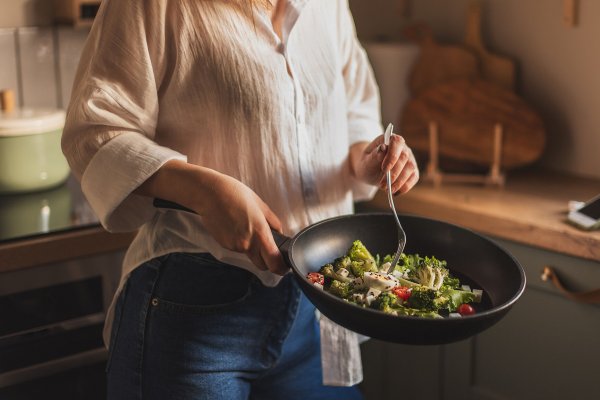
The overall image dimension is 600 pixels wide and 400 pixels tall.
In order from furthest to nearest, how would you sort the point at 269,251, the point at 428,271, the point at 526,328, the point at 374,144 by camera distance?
the point at 526,328
the point at 374,144
the point at 428,271
the point at 269,251

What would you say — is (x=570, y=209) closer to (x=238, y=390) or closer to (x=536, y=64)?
(x=536, y=64)

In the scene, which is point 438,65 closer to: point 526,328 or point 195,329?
point 526,328

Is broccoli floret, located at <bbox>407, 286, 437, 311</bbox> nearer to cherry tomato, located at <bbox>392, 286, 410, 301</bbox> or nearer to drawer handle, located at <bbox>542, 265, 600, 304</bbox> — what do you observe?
cherry tomato, located at <bbox>392, 286, 410, 301</bbox>

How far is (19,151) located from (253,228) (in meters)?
0.82

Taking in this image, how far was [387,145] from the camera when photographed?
3.65 feet

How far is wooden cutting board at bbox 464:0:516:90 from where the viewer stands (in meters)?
1.92

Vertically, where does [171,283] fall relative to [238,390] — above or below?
above

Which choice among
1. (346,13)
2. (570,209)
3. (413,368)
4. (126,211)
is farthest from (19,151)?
(570,209)

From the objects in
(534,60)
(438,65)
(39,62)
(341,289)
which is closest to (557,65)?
(534,60)

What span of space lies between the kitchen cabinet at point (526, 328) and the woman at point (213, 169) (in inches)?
18.3

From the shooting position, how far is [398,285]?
1.00 meters

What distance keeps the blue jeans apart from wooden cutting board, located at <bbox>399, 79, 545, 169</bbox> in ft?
2.87

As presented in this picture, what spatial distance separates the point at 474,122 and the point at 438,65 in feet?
0.68

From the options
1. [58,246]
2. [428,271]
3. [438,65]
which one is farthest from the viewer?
[438,65]
